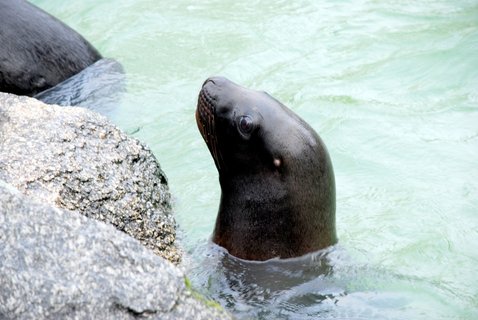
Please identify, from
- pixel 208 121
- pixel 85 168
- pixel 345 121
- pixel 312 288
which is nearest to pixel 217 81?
pixel 208 121

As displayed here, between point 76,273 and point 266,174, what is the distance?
1.68 meters

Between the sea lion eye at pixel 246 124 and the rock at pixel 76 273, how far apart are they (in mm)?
1405

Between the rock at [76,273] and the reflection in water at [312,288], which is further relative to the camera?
the reflection in water at [312,288]

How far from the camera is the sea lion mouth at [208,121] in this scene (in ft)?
15.0

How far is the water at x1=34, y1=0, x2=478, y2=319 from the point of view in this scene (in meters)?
4.50

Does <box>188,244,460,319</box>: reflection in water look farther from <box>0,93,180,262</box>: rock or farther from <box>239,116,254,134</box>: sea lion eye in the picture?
<box>239,116,254,134</box>: sea lion eye

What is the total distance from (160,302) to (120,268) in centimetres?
18

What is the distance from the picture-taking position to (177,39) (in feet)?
27.2

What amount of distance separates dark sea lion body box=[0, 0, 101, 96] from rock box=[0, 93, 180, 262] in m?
1.90

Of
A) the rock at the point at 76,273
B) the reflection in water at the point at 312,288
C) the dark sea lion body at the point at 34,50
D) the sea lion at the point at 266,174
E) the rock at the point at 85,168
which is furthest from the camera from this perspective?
the dark sea lion body at the point at 34,50

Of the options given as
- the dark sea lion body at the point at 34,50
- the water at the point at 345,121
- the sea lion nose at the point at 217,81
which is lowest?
the water at the point at 345,121

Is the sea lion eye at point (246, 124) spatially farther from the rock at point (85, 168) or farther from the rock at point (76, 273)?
the rock at point (76, 273)

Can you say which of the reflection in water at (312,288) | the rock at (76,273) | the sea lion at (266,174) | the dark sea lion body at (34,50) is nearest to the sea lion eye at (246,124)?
the sea lion at (266,174)

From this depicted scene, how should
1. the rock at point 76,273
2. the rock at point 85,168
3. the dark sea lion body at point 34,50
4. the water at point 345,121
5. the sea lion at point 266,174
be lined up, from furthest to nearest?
the dark sea lion body at point 34,50
the water at point 345,121
the sea lion at point 266,174
the rock at point 85,168
the rock at point 76,273
